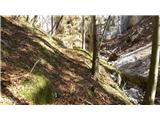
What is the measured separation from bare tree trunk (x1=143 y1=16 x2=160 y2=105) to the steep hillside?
1.45 ft

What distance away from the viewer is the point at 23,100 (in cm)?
556

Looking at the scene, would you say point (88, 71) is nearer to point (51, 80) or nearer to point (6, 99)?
point (51, 80)

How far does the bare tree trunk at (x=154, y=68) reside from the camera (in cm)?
639

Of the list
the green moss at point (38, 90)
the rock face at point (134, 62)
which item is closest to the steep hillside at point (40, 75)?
the green moss at point (38, 90)

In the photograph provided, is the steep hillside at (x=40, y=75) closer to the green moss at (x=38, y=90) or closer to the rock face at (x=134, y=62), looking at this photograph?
the green moss at (x=38, y=90)

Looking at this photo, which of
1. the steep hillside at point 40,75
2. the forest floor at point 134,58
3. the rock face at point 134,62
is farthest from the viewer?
the rock face at point 134,62

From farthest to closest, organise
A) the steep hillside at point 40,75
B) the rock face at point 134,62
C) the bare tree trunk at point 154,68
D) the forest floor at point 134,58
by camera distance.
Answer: the rock face at point 134,62 → the forest floor at point 134,58 → the bare tree trunk at point 154,68 → the steep hillside at point 40,75

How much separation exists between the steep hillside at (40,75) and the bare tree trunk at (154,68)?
1.45 feet

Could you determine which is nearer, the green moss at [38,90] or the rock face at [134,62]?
the green moss at [38,90]

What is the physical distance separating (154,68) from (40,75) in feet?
6.70
